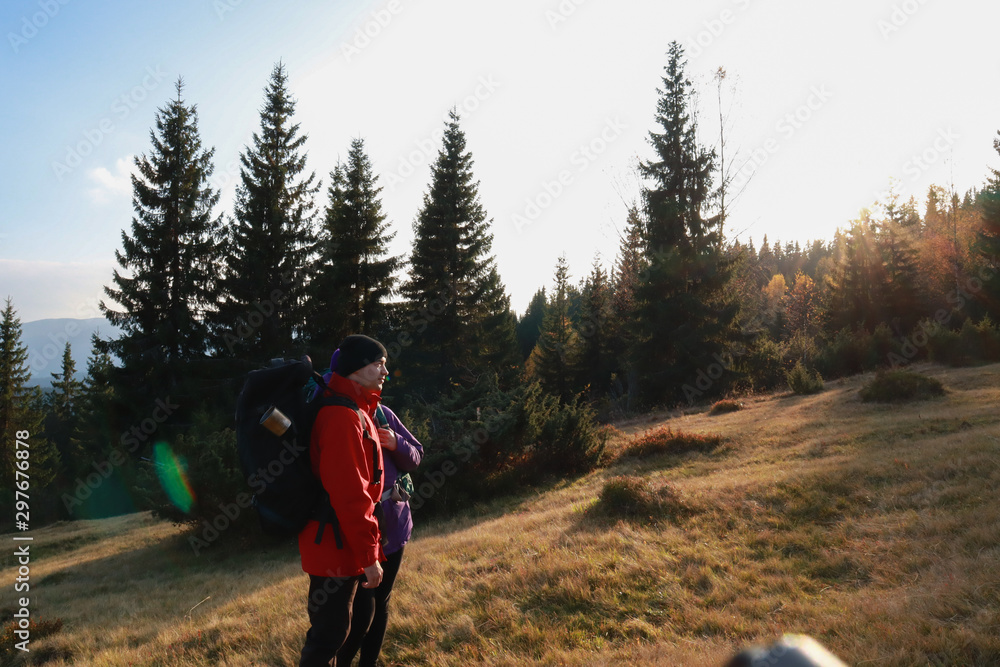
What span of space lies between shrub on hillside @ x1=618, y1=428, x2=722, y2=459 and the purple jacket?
962 cm

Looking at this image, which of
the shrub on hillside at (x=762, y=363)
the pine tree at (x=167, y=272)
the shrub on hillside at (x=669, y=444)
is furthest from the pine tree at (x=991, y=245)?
the pine tree at (x=167, y=272)

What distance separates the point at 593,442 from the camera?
12.0m

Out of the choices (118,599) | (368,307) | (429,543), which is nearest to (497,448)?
(429,543)

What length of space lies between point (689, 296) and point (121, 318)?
2516 cm

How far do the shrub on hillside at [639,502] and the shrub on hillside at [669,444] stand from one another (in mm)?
4669

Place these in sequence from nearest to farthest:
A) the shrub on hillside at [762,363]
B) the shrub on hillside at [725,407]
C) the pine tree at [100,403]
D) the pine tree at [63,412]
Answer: the shrub on hillside at [725,407] < the pine tree at [100,403] < the shrub on hillside at [762,363] < the pine tree at [63,412]

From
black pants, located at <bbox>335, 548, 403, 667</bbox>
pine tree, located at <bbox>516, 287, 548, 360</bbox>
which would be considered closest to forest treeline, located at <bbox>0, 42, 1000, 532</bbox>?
black pants, located at <bbox>335, 548, 403, 667</bbox>

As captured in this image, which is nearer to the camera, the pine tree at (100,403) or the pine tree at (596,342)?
the pine tree at (100,403)

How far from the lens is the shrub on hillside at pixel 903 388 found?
492 inches

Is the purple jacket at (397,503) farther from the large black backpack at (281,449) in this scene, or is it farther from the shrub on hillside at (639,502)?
the shrub on hillside at (639,502)

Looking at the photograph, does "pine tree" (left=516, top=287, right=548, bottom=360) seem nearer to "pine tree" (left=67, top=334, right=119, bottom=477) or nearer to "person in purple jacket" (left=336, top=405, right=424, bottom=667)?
"pine tree" (left=67, top=334, right=119, bottom=477)

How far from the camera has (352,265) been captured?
25.5 meters

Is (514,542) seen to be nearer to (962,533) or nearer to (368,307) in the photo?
(962,533)

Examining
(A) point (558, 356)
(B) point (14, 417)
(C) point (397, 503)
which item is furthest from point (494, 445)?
(B) point (14, 417)
